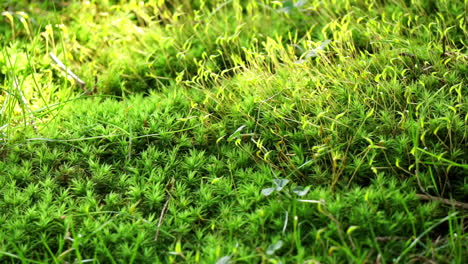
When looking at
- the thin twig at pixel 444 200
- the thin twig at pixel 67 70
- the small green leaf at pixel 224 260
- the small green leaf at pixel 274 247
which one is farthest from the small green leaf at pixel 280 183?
the thin twig at pixel 67 70

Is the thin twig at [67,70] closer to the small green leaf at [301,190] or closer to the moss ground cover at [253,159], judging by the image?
the moss ground cover at [253,159]

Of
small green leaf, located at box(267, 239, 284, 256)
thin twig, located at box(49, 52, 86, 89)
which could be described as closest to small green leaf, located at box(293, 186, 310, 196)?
small green leaf, located at box(267, 239, 284, 256)

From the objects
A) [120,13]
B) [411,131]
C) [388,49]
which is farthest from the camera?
[120,13]

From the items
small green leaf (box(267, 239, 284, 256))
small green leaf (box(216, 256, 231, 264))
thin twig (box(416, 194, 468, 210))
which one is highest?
small green leaf (box(216, 256, 231, 264))

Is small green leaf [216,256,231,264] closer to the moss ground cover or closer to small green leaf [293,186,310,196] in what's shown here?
the moss ground cover

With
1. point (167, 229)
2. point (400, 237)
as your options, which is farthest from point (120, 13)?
point (400, 237)

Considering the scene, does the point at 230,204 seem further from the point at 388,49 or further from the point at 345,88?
the point at 388,49

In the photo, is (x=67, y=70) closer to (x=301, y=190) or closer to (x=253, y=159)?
(x=253, y=159)

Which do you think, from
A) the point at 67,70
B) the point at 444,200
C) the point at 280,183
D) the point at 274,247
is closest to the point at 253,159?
the point at 280,183
